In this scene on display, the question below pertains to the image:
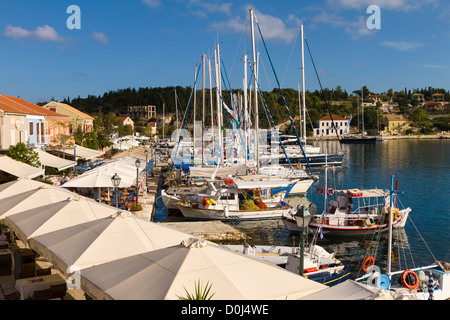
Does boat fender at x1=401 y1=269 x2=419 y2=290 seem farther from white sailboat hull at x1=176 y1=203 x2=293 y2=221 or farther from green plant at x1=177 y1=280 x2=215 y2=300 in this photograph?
white sailboat hull at x1=176 y1=203 x2=293 y2=221

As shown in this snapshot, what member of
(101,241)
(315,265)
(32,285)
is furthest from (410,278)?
(32,285)

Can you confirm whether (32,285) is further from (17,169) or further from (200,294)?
(17,169)

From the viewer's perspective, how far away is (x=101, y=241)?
837 centimetres

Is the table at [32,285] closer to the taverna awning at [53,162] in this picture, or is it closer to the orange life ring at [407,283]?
the orange life ring at [407,283]

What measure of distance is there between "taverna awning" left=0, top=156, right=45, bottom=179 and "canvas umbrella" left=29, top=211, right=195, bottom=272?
13345 millimetres

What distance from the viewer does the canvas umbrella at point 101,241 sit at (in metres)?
7.94

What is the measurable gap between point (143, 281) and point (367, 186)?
36.7 meters

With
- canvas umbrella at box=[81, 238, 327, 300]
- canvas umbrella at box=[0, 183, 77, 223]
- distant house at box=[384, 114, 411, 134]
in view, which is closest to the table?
canvas umbrella at box=[81, 238, 327, 300]

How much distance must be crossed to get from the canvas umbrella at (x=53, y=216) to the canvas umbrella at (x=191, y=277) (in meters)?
3.46

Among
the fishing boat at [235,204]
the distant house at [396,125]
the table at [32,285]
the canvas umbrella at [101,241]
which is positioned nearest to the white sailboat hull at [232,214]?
the fishing boat at [235,204]

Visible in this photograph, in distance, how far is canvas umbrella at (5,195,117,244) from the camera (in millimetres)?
9984

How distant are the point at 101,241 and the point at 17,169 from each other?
16.4 meters
